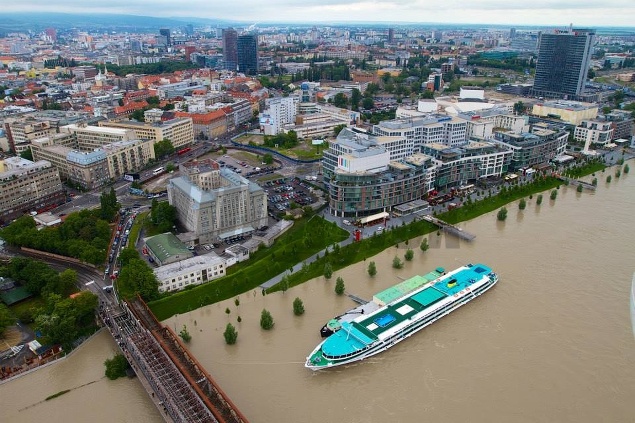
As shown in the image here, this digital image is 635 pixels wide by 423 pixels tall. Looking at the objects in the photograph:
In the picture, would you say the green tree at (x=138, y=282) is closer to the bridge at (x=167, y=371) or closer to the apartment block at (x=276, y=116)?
the bridge at (x=167, y=371)

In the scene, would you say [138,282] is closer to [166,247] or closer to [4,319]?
[166,247]

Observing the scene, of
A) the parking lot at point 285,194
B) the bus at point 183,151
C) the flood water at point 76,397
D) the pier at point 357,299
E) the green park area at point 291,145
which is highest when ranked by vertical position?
the green park area at point 291,145

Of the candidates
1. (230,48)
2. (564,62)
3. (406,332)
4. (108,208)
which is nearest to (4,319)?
(108,208)

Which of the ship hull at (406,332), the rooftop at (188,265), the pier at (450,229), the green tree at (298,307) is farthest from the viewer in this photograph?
the pier at (450,229)

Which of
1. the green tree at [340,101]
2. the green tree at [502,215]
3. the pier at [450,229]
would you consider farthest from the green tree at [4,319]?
the green tree at [340,101]

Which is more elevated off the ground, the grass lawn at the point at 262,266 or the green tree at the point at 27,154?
the green tree at the point at 27,154

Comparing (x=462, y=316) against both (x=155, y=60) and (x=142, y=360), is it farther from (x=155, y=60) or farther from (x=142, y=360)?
(x=155, y=60)

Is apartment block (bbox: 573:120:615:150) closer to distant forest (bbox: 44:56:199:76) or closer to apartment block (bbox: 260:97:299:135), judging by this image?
apartment block (bbox: 260:97:299:135)
